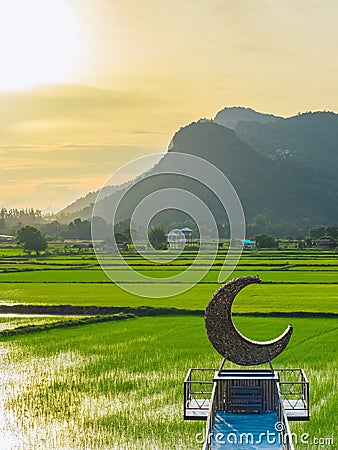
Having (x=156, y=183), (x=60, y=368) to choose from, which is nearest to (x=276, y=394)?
(x=60, y=368)

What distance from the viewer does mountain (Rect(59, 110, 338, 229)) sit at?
120m

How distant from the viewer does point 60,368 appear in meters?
16.0

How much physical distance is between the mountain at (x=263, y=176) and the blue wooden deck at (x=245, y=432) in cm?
9704

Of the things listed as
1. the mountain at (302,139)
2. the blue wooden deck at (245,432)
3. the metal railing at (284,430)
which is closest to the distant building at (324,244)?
the blue wooden deck at (245,432)

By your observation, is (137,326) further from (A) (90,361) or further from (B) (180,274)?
(B) (180,274)

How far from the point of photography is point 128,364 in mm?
16188

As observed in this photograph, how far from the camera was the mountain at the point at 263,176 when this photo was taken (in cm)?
12044

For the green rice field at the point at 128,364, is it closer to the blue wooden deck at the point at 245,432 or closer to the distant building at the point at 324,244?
the blue wooden deck at the point at 245,432

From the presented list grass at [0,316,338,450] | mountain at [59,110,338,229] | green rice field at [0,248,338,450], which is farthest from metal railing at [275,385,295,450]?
mountain at [59,110,338,229]

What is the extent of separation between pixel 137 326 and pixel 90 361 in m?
5.35

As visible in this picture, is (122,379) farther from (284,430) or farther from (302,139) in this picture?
(302,139)

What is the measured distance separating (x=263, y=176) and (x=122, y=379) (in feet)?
384

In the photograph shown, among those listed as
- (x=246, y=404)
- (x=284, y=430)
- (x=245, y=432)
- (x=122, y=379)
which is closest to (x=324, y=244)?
(x=122, y=379)

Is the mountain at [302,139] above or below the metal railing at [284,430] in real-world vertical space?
above
